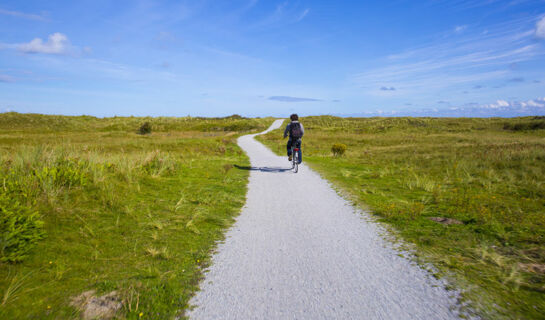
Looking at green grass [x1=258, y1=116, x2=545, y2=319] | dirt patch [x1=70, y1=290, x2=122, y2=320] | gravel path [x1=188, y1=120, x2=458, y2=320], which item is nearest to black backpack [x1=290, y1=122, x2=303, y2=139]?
green grass [x1=258, y1=116, x2=545, y2=319]

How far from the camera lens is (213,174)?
1201 centimetres

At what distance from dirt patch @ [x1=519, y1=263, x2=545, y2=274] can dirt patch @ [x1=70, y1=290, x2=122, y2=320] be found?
542cm

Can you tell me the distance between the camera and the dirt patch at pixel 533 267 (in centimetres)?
383

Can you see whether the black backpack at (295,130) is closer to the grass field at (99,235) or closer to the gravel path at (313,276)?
the grass field at (99,235)

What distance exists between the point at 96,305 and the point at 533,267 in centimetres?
579

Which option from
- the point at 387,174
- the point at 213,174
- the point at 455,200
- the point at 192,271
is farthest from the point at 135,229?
the point at 387,174

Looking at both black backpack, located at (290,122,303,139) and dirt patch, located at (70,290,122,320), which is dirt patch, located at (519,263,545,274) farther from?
black backpack, located at (290,122,303,139)

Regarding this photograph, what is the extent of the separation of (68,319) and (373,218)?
224 inches

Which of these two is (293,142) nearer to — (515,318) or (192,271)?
(192,271)

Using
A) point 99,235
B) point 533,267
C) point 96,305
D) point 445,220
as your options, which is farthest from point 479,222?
point 99,235

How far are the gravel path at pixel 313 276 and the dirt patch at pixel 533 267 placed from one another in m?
1.46

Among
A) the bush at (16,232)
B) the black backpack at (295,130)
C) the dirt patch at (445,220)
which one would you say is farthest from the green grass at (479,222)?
the bush at (16,232)

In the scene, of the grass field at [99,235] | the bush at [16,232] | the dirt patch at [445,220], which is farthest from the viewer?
the dirt patch at [445,220]

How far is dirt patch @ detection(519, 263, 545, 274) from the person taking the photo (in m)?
3.83
